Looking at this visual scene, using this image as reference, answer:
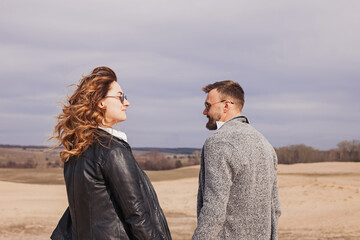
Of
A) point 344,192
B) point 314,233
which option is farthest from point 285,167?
point 314,233

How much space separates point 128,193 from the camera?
2.78 meters

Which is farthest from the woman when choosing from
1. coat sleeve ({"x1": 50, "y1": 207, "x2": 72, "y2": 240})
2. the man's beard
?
the man's beard

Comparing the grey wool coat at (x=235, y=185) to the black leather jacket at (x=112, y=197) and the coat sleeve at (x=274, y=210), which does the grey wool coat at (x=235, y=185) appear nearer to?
the coat sleeve at (x=274, y=210)

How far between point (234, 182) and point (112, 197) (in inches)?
34.0

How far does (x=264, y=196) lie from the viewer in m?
3.25

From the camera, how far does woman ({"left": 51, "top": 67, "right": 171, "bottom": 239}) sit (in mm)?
2791

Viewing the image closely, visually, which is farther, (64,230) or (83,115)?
(64,230)

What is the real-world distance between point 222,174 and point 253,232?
52cm

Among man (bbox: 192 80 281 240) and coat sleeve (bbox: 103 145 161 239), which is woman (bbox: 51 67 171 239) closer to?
coat sleeve (bbox: 103 145 161 239)

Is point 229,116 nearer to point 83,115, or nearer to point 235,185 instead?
point 235,185

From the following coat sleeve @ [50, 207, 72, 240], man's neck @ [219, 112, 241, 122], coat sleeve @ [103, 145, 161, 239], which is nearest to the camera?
coat sleeve @ [103, 145, 161, 239]

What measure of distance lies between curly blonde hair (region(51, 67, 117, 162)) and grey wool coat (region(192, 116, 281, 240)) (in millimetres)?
823

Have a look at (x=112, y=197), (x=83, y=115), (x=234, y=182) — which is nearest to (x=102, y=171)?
(x=112, y=197)

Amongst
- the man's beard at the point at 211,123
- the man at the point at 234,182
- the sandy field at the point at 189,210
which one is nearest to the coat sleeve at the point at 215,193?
the man at the point at 234,182
